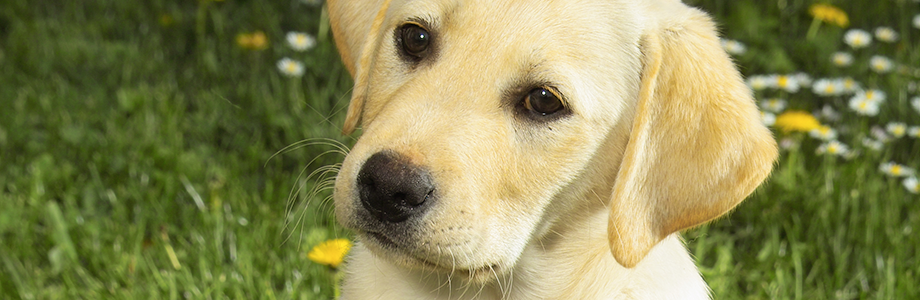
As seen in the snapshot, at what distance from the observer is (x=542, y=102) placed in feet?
9.77

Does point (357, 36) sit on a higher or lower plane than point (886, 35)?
higher

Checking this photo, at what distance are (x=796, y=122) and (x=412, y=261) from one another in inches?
119

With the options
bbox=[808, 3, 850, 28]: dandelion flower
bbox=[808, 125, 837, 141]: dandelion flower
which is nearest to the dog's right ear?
bbox=[808, 125, 837, 141]: dandelion flower

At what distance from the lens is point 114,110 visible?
17.6 ft

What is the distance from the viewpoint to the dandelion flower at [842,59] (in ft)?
20.4

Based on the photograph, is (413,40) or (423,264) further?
(413,40)

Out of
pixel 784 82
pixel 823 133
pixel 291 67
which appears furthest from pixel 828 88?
pixel 291 67

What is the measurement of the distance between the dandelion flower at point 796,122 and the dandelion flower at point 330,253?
8.43 feet

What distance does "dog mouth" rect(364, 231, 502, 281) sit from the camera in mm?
2902

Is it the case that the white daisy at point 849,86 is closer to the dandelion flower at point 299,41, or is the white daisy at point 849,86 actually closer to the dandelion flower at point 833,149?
the dandelion flower at point 833,149

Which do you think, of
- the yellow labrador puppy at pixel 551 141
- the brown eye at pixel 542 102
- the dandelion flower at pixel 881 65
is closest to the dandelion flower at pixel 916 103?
the dandelion flower at pixel 881 65

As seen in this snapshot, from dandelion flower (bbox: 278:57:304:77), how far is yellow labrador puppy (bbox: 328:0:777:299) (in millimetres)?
2486

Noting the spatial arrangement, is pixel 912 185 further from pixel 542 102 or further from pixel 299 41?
pixel 299 41

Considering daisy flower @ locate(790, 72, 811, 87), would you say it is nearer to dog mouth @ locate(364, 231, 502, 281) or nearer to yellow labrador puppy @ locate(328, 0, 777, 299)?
yellow labrador puppy @ locate(328, 0, 777, 299)
